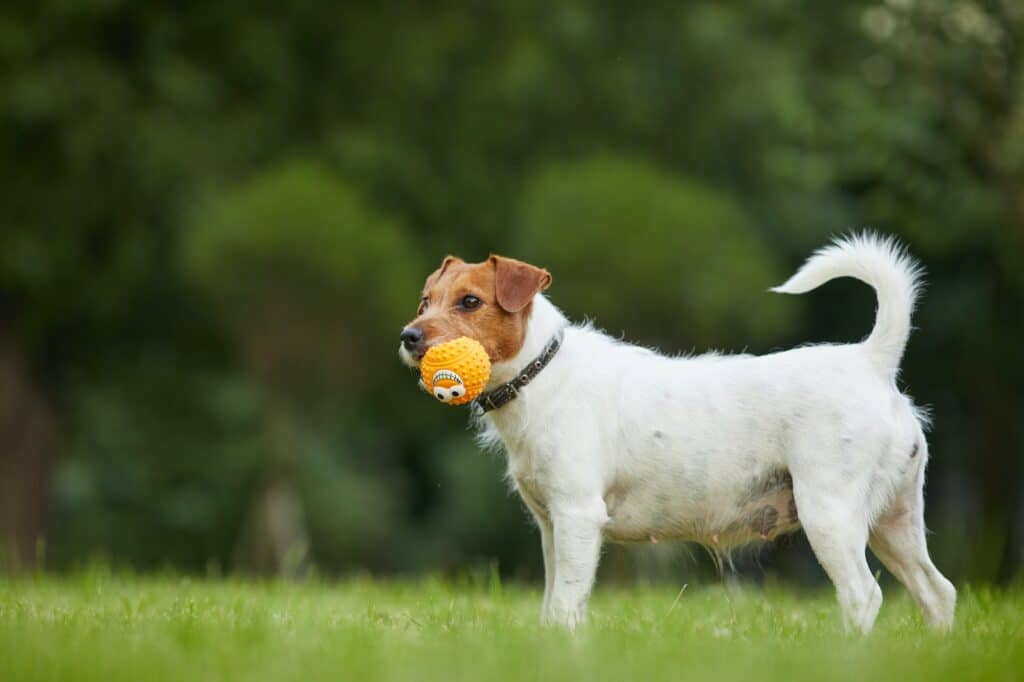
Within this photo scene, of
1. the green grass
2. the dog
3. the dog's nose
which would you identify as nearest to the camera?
the green grass

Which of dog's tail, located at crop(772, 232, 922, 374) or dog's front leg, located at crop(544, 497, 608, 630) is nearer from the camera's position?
dog's front leg, located at crop(544, 497, 608, 630)

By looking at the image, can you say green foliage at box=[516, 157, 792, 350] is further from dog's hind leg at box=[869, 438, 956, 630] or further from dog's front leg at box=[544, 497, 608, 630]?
dog's front leg at box=[544, 497, 608, 630]

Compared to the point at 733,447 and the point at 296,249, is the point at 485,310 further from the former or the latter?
the point at 296,249

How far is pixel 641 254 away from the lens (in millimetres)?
16172

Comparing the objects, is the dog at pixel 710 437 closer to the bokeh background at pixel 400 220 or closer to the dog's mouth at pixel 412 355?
the dog's mouth at pixel 412 355

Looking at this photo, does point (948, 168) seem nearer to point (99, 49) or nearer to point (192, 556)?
point (99, 49)

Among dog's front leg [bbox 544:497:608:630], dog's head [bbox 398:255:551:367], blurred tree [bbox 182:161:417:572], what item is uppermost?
blurred tree [bbox 182:161:417:572]

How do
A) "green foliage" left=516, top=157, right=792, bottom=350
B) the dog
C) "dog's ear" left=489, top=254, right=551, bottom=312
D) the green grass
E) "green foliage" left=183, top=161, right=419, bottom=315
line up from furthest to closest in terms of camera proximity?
"green foliage" left=516, top=157, right=792, bottom=350 → "green foliage" left=183, top=161, right=419, bottom=315 → "dog's ear" left=489, top=254, right=551, bottom=312 → the dog → the green grass

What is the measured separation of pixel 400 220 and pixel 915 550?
43.1 feet

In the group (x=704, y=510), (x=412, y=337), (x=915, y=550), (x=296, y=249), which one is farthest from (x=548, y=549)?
(x=296, y=249)

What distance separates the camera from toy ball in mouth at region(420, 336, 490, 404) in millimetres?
5738

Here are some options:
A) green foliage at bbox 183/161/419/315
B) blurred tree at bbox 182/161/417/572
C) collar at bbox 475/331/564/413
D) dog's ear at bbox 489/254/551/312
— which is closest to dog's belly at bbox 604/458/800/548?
collar at bbox 475/331/564/413

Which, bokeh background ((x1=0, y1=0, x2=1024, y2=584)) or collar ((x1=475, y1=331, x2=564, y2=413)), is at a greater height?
bokeh background ((x1=0, y1=0, x2=1024, y2=584))

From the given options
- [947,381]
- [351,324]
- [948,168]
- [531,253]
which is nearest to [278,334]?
[351,324]
